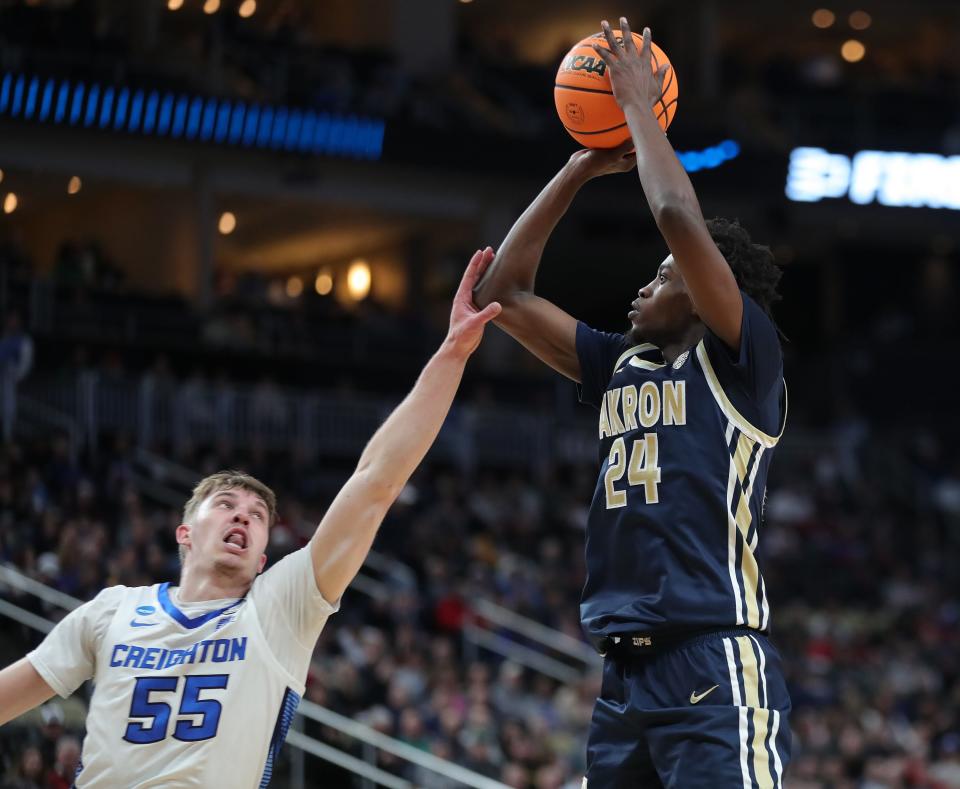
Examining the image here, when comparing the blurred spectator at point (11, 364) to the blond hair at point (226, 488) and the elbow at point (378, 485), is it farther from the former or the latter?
the elbow at point (378, 485)

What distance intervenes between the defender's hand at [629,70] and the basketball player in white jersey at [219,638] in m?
0.94

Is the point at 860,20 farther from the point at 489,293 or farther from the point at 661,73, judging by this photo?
the point at 489,293

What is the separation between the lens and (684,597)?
447 centimetres

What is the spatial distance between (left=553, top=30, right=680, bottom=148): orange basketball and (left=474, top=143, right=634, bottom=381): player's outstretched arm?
0.09m

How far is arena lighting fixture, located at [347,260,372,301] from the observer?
26.6 meters

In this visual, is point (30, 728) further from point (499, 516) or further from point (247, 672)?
point (499, 516)

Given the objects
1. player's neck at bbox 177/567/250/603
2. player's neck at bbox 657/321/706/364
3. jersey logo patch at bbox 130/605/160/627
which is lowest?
jersey logo patch at bbox 130/605/160/627

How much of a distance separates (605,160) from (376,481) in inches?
61.7

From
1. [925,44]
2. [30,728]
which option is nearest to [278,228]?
[925,44]

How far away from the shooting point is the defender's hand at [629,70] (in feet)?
15.9

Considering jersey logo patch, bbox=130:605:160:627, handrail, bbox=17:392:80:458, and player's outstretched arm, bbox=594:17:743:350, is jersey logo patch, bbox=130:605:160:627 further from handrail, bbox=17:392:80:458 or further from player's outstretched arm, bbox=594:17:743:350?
handrail, bbox=17:392:80:458

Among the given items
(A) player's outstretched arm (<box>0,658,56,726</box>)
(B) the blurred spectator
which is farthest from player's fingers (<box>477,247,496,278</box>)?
(B) the blurred spectator

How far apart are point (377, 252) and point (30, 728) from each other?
1995cm

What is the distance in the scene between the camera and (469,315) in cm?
489
